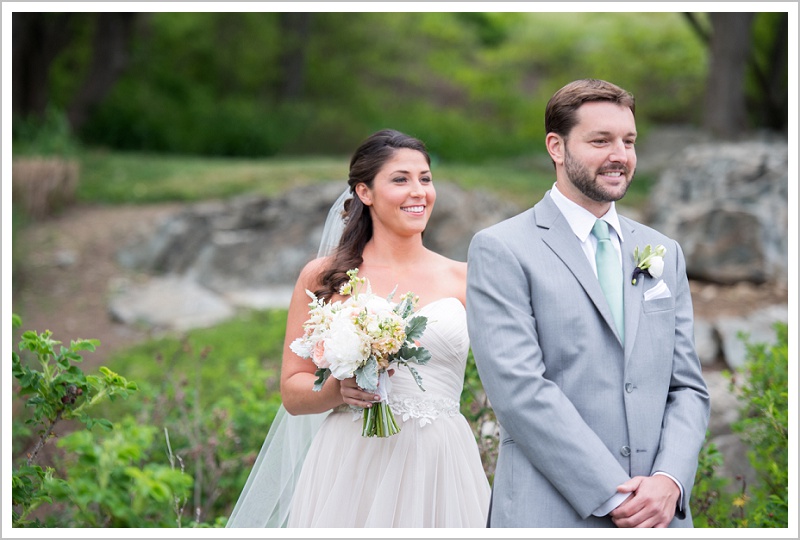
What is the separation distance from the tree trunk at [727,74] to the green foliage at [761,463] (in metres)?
11.2

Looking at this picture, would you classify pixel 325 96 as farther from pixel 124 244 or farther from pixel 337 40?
pixel 124 244

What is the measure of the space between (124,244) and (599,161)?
417 inches

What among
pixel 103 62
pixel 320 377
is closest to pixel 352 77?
pixel 103 62

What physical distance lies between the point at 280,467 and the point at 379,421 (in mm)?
1015

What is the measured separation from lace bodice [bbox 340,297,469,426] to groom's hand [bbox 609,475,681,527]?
1.06 m

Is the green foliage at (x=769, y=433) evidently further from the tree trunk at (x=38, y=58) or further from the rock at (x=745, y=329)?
the tree trunk at (x=38, y=58)

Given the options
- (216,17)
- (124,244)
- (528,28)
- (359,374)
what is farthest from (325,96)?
(359,374)

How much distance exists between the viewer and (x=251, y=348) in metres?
9.00

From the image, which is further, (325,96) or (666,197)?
(325,96)

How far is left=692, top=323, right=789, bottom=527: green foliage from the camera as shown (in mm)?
4262

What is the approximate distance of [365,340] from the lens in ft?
9.86

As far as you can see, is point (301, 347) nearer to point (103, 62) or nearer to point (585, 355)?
point (585, 355)

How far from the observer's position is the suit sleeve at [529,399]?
2.66m

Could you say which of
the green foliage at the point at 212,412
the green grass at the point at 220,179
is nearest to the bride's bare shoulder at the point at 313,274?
the green foliage at the point at 212,412
